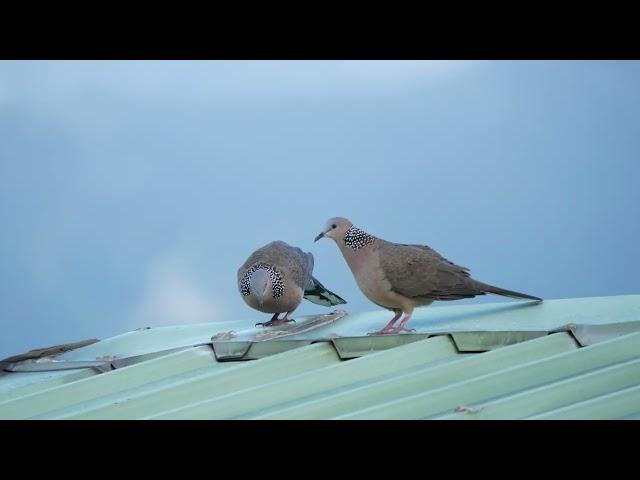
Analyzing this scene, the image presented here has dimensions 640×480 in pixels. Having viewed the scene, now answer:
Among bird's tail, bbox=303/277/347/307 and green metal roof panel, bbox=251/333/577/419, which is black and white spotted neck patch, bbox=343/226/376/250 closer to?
bird's tail, bbox=303/277/347/307

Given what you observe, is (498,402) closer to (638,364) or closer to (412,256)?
(638,364)

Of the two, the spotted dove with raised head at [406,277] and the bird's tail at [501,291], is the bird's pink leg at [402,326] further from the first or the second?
the bird's tail at [501,291]

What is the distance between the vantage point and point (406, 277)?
16.8 ft

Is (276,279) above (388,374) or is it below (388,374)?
above

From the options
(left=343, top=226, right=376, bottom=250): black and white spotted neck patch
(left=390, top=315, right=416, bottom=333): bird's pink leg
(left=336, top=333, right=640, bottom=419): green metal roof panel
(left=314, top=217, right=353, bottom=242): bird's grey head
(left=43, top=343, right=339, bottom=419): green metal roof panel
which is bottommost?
(left=336, top=333, right=640, bottom=419): green metal roof panel

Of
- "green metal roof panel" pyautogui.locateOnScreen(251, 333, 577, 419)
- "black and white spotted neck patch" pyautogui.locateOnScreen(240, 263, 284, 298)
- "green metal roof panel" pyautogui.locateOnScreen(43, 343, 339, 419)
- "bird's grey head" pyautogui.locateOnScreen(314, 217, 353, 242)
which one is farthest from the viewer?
"black and white spotted neck patch" pyautogui.locateOnScreen(240, 263, 284, 298)

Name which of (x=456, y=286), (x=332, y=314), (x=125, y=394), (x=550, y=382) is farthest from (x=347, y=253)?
(x=550, y=382)

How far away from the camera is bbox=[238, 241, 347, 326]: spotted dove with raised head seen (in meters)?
6.06

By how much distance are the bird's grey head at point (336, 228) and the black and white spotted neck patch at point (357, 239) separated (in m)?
0.06

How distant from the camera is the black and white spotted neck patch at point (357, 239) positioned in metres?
5.36

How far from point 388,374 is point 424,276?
1.63 metres

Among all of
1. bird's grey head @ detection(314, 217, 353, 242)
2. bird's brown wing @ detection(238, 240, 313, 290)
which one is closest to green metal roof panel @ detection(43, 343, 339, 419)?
bird's grey head @ detection(314, 217, 353, 242)

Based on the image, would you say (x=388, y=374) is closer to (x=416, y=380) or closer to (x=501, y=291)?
(x=416, y=380)

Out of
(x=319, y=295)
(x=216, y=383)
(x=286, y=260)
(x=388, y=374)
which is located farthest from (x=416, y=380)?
(x=319, y=295)
